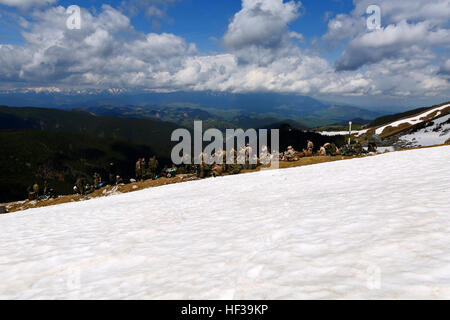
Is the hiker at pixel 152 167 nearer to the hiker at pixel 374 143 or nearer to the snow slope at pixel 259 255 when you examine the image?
the hiker at pixel 374 143

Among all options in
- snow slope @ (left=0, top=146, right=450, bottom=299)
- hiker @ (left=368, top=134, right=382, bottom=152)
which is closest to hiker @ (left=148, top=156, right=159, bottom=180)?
hiker @ (left=368, top=134, right=382, bottom=152)

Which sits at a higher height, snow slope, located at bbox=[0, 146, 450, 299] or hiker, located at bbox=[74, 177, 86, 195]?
snow slope, located at bbox=[0, 146, 450, 299]

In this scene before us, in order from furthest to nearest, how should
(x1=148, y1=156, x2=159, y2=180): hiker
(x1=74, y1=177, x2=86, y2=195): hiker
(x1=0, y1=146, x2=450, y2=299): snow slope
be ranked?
(x1=148, y1=156, x2=159, y2=180): hiker < (x1=74, y1=177, x2=86, y2=195): hiker < (x1=0, y1=146, x2=450, y2=299): snow slope

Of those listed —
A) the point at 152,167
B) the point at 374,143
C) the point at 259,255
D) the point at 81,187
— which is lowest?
the point at 81,187

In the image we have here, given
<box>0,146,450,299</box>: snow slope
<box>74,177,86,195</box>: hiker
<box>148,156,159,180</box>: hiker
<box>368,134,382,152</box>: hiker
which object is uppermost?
<box>368,134,382,152</box>: hiker

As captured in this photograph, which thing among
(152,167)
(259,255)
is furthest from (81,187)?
(259,255)

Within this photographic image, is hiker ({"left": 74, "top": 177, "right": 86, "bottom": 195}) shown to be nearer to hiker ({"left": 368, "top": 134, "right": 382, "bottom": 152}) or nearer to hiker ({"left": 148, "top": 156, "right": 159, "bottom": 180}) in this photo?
hiker ({"left": 148, "top": 156, "right": 159, "bottom": 180})

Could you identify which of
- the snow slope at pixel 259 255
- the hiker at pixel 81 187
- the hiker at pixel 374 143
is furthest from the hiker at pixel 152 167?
the snow slope at pixel 259 255

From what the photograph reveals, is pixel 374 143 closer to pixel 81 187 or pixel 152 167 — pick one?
pixel 152 167

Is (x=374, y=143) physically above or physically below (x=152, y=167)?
above

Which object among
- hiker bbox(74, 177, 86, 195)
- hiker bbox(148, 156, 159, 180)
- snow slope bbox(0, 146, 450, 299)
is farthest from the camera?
hiker bbox(148, 156, 159, 180)

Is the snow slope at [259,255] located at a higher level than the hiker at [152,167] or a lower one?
higher

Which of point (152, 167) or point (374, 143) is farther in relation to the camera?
point (374, 143)
